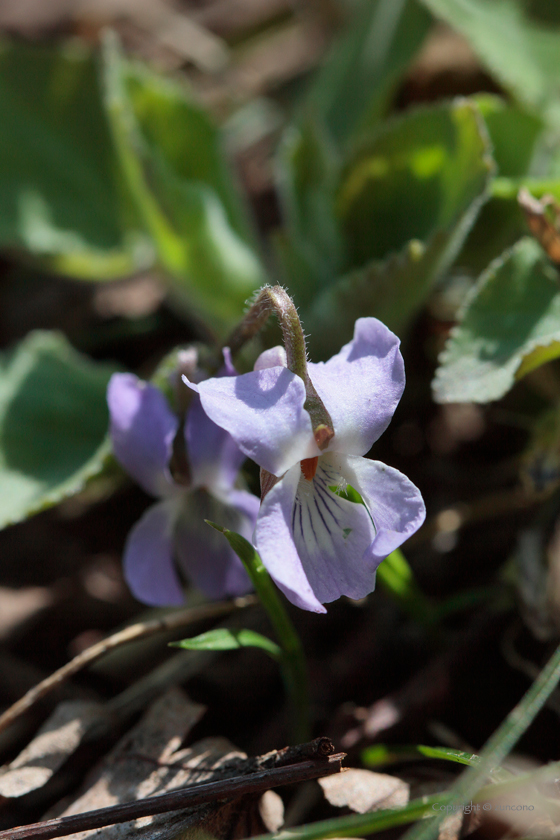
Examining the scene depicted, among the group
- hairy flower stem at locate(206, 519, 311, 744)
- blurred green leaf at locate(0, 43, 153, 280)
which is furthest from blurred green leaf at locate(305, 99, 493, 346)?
blurred green leaf at locate(0, 43, 153, 280)

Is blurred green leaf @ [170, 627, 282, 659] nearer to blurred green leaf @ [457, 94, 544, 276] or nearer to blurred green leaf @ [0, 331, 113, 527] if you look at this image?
blurred green leaf @ [0, 331, 113, 527]

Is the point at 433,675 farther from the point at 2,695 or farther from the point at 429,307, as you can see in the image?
the point at 429,307

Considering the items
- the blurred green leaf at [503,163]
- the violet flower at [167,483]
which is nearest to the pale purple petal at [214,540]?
the violet flower at [167,483]

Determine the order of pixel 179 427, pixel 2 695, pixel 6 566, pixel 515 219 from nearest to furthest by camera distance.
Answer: pixel 179 427
pixel 2 695
pixel 515 219
pixel 6 566

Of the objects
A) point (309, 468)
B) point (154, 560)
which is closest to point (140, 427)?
point (154, 560)

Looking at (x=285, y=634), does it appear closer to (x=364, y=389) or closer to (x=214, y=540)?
(x=214, y=540)

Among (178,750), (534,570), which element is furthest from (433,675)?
(178,750)
